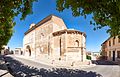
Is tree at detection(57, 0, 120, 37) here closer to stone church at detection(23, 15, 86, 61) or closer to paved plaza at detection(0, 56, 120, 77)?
paved plaza at detection(0, 56, 120, 77)

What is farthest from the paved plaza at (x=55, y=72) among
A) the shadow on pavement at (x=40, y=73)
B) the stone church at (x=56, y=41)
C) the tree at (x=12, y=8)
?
the stone church at (x=56, y=41)

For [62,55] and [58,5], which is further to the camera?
[62,55]

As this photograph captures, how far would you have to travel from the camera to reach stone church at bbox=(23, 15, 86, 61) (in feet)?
Answer: 111

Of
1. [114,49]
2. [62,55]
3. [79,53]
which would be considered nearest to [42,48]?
[62,55]

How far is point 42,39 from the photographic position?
42.5m

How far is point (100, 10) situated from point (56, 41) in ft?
→ 95.3

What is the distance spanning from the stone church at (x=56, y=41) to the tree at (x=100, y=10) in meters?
24.7

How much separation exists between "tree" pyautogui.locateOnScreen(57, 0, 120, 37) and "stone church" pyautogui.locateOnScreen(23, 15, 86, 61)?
974 inches

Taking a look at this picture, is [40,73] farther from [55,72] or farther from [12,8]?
[12,8]

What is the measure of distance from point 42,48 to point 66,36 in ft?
31.6

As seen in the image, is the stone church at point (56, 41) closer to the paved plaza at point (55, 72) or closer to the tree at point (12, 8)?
the paved plaza at point (55, 72)

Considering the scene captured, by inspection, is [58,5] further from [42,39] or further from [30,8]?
[42,39]

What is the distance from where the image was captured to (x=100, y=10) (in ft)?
26.6

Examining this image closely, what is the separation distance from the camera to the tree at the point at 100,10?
750 cm
